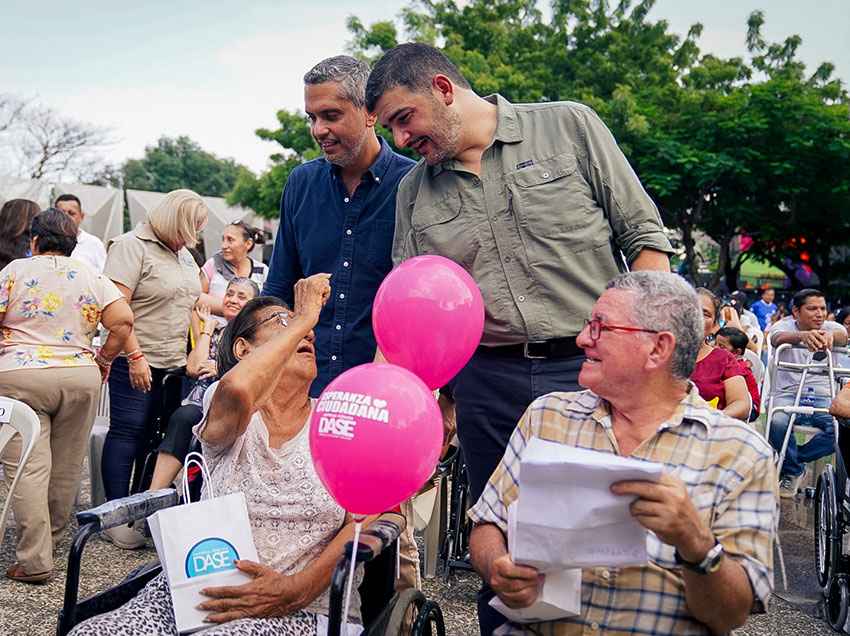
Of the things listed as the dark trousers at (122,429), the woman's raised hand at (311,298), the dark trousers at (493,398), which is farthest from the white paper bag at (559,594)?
the dark trousers at (122,429)

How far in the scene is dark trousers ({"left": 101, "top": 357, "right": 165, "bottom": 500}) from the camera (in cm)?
502

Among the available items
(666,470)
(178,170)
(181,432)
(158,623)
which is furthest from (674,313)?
(178,170)

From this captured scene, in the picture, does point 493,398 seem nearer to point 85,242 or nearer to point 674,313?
point 674,313

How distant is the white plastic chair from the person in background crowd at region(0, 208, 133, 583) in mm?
740

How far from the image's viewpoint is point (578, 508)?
63.7 inches

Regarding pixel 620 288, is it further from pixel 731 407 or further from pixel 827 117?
pixel 827 117

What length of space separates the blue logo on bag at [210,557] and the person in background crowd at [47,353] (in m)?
2.37

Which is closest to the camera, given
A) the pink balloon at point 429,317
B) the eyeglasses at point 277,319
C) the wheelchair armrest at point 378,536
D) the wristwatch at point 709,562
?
the wristwatch at point 709,562

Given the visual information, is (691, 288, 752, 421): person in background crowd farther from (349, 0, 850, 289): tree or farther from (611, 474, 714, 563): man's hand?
(349, 0, 850, 289): tree

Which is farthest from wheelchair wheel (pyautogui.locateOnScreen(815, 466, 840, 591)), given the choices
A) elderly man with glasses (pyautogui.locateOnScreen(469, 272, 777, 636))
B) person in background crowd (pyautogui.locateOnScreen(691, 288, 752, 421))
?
elderly man with glasses (pyautogui.locateOnScreen(469, 272, 777, 636))

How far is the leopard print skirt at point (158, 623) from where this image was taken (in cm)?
224

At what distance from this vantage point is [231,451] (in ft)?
8.63

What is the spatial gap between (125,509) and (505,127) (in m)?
1.57

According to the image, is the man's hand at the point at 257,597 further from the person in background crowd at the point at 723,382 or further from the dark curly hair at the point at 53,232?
the person in background crowd at the point at 723,382
